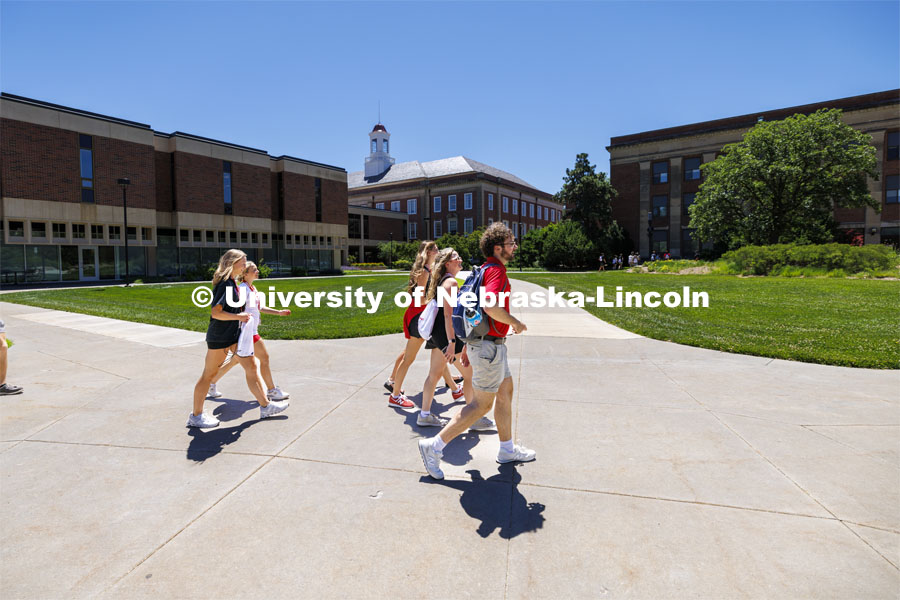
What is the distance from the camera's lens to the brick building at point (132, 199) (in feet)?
101

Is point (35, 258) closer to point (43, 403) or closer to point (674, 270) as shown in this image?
point (43, 403)

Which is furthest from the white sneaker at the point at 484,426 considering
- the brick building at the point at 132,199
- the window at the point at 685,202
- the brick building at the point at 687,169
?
the window at the point at 685,202

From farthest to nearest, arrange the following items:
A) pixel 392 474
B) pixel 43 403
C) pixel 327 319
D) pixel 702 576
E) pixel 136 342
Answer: pixel 327 319, pixel 136 342, pixel 43 403, pixel 392 474, pixel 702 576

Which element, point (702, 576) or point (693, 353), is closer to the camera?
point (702, 576)

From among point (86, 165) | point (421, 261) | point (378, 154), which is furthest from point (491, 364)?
point (378, 154)

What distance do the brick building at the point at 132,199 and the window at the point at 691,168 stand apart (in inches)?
1656

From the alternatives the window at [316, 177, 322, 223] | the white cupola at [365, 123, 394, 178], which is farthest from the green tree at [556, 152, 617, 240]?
the white cupola at [365, 123, 394, 178]

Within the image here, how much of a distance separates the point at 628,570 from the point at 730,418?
3037 mm

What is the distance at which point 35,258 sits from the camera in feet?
104

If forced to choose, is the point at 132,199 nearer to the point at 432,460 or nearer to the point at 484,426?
the point at 484,426

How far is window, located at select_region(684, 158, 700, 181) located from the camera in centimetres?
5378

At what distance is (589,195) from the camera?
53.6m

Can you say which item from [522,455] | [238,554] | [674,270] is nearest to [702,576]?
[522,455]

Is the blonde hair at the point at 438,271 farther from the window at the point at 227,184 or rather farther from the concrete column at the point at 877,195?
the concrete column at the point at 877,195
